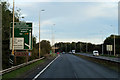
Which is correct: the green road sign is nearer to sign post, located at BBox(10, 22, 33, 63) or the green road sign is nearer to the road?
sign post, located at BBox(10, 22, 33, 63)

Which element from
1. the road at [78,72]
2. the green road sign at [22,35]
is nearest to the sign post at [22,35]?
the green road sign at [22,35]

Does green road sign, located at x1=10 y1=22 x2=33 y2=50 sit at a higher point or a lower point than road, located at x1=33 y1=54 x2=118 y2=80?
higher

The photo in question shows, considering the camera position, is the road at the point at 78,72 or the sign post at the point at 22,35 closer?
the road at the point at 78,72

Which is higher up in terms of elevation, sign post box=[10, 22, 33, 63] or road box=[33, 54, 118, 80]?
sign post box=[10, 22, 33, 63]

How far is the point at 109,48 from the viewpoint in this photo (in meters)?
74.1

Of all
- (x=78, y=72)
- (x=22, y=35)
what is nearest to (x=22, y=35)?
(x=22, y=35)

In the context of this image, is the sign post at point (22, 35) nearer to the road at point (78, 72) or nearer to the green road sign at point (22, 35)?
the green road sign at point (22, 35)

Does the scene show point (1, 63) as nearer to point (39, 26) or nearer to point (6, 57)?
point (6, 57)

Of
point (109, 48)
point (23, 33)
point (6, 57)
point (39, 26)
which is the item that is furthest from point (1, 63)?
point (109, 48)

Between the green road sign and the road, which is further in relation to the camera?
the green road sign

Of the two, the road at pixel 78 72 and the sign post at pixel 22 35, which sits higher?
the sign post at pixel 22 35

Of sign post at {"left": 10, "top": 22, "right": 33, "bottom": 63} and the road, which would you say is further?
sign post at {"left": 10, "top": 22, "right": 33, "bottom": 63}

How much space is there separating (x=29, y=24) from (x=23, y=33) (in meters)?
1.51

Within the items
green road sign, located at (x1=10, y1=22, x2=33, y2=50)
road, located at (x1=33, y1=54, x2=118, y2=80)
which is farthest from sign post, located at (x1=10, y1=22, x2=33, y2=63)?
road, located at (x1=33, y1=54, x2=118, y2=80)
